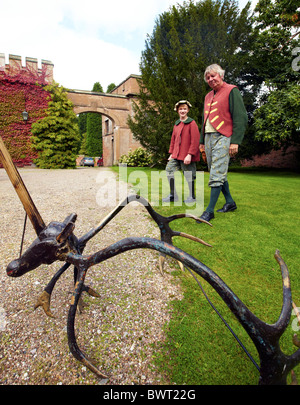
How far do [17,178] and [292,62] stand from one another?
15.5 metres

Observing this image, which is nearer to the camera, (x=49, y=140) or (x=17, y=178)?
(x=17, y=178)

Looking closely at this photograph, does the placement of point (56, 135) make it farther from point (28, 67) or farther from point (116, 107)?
point (116, 107)

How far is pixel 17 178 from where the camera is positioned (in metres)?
1.08

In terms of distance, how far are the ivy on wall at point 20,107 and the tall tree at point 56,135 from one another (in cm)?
93

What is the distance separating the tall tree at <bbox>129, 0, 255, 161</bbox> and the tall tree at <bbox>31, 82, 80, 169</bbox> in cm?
620

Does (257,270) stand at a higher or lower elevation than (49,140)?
lower

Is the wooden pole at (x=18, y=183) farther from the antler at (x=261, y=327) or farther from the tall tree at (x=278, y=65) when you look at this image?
the tall tree at (x=278, y=65)

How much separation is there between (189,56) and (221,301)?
13.4 meters

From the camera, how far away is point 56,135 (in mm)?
16625

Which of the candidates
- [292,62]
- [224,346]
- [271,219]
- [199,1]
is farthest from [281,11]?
[224,346]

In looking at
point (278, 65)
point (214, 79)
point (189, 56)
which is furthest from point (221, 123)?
point (278, 65)

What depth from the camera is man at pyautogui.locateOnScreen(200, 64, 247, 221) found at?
10.9 ft

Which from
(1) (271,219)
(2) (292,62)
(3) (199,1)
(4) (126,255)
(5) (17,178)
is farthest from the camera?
(3) (199,1)
